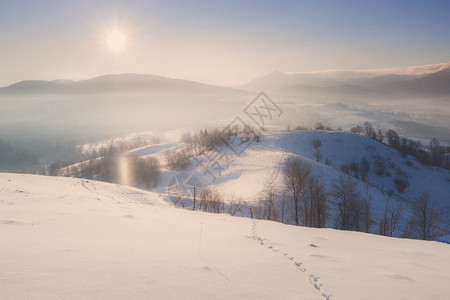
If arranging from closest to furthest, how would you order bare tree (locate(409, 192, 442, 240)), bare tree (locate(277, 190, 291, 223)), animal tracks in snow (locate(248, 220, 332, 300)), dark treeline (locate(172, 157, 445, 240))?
1. animal tracks in snow (locate(248, 220, 332, 300))
2. bare tree (locate(409, 192, 442, 240))
3. dark treeline (locate(172, 157, 445, 240))
4. bare tree (locate(277, 190, 291, 223))

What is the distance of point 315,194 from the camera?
28.9 metres

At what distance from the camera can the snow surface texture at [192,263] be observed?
3.46 m

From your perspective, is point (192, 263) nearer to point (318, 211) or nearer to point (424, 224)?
point (318, 211)

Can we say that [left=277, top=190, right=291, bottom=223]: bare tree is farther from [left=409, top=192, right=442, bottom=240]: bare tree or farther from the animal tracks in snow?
the animal tracks in snow

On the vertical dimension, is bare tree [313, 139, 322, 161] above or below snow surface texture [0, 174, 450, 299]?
below

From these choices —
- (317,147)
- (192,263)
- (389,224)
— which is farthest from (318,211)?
(317,147)

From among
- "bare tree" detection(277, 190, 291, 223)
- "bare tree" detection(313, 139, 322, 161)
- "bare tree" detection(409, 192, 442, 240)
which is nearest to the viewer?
"bare tree" detection(409, 192, 442, 240)

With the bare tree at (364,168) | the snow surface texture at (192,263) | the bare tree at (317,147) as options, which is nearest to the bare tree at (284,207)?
the snow surface texture at (192,263)

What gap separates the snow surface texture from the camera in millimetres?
3455

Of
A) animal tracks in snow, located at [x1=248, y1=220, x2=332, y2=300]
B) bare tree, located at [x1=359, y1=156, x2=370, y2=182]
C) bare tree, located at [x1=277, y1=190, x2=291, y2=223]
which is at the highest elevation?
animal tracks in snow, located at [x1=248, y1=220, x2=332, y2=300]

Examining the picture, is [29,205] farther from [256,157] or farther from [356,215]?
[256,157]

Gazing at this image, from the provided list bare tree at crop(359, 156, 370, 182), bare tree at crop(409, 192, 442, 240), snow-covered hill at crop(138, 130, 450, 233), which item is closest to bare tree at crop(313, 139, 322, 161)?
snow-covered hill at crop(138, 130, 450, 233)

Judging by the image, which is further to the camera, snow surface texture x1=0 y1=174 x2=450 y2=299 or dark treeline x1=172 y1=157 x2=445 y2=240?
dark treeline x1=172 y1=157 x2=445 y2=240

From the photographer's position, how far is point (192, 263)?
15.3 feet
